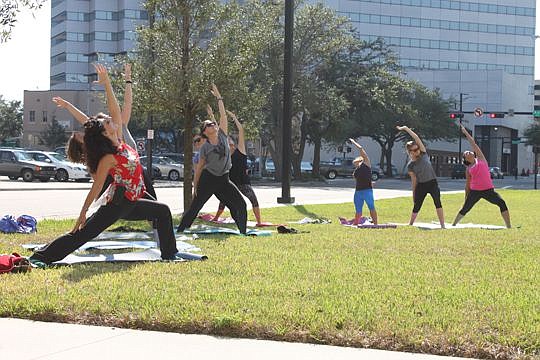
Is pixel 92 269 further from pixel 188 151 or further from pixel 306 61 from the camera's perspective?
pixel 306 61

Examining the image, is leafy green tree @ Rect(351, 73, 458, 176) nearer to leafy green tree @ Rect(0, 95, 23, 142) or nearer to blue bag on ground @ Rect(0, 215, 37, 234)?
blue bag on ground @ Rect(0, 215, 37, 234)

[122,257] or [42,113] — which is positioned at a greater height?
[42,113]

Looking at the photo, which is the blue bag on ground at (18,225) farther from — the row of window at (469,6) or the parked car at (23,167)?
→ the row of window at (469,6)

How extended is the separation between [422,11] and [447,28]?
186 inches

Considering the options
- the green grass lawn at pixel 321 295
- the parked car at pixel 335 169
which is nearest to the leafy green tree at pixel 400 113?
the parked car at pixel 335 169

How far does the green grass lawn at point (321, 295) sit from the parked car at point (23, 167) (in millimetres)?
27559

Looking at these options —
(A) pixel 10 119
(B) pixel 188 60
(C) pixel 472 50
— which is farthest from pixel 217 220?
(C) pixel 472 50

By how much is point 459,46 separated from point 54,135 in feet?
203

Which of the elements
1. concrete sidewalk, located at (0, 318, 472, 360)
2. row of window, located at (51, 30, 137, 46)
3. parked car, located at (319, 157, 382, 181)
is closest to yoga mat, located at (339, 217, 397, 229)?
concrete sidewalk, located at (0, 318, 472, 360)

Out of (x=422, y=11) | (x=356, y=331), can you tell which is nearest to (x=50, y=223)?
(x=356, y=331)

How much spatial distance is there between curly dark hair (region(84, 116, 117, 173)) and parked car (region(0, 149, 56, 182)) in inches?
1178

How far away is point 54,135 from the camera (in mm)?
68688

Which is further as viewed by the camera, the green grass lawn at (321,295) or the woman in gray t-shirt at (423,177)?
the woman in gray t-shirt at (423,177)

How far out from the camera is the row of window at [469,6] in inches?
3966
